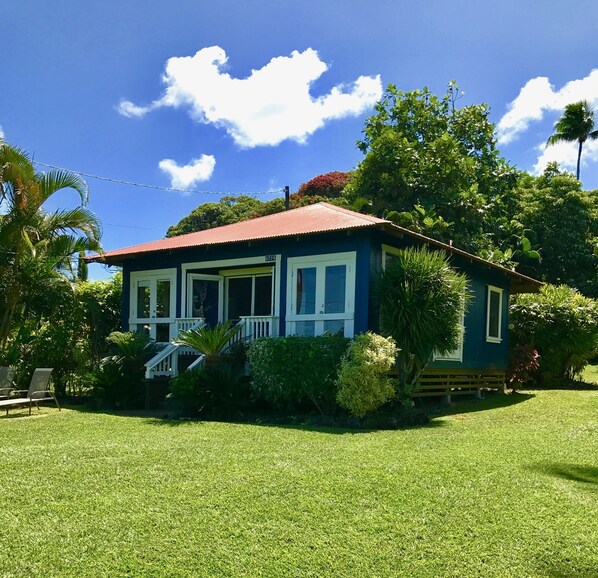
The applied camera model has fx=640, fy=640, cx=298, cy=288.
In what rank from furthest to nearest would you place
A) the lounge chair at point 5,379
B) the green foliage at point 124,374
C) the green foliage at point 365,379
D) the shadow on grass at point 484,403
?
the shadow on grass at point 484,403, the green foliage at point 124,374, the lounge chair at point 5,379, the green foliage at point 365,379

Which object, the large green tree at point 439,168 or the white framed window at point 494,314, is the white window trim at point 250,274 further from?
the large green tree at point 439,168

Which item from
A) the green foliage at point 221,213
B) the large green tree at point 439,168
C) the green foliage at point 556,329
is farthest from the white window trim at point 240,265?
the green foliage at point 221,213

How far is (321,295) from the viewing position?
13773 millimetres

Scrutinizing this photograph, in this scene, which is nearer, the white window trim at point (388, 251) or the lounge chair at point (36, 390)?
the lounge chair at point (36, 390)

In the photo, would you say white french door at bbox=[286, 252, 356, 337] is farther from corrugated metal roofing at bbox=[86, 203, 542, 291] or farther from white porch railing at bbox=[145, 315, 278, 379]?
corrugated metal roofing at bbox=[86, 203, 542, 291]

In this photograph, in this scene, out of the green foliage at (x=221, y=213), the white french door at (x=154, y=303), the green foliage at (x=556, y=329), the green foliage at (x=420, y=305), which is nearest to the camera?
the green foliage at (x=420, y=305)

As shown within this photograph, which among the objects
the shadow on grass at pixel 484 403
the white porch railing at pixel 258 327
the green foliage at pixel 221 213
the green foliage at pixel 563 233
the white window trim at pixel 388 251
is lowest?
the shadow on grass at pixel 484 403

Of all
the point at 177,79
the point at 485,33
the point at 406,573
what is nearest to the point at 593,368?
the point at 485,33

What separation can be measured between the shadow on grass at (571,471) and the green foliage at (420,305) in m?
5.03

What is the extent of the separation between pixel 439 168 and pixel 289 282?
1739cm

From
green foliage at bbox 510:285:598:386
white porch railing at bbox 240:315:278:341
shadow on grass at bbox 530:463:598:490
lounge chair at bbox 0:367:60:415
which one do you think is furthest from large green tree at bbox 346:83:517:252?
shadow on grass at bbox 530:463:598:490

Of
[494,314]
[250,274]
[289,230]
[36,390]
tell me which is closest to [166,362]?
[36,390]

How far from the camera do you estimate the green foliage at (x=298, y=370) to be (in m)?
11.9

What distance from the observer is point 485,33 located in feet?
49.4
